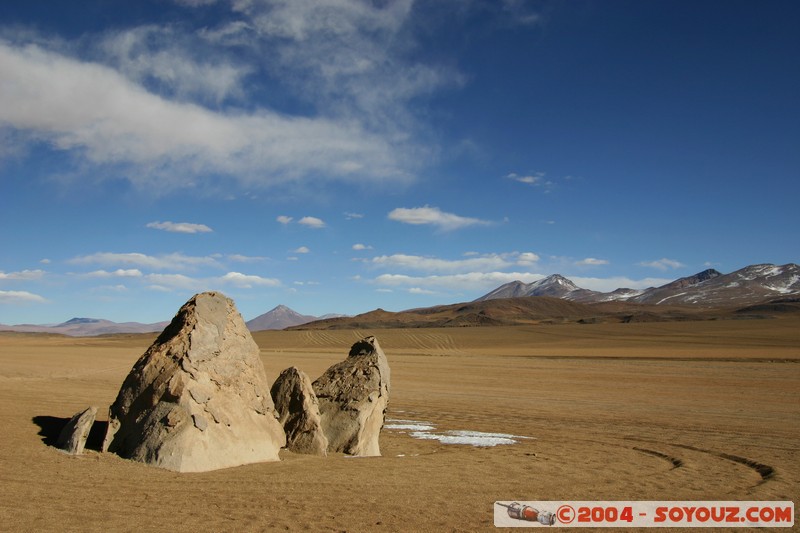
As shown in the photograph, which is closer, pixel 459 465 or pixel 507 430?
pixel 459 465

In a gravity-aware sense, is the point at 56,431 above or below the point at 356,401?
below

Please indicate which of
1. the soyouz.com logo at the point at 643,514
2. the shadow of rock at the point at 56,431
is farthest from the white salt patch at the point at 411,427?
the soyouz.com logo at the point at 643,514

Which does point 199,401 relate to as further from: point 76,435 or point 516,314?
point 516,314

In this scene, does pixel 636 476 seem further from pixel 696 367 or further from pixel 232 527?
pixel 696 367

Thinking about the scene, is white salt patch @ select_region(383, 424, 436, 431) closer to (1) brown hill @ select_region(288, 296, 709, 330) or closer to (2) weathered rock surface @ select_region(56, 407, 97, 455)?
(2) weathered rock surface @ select_region(56, 407, 97, 455)

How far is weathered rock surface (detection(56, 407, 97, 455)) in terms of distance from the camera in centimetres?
951

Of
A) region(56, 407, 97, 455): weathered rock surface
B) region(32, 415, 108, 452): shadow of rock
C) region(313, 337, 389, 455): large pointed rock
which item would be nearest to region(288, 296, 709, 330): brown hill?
region(313, 337, 389, 455): large pointed rock

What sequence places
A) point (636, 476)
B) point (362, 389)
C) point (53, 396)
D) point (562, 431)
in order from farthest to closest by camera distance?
point (53, 396) < point (562, 431) < point (362, 389) < point (636, 476)

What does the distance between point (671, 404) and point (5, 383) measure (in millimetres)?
22442

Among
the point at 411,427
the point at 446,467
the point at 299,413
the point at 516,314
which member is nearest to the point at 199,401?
the point at 299,413

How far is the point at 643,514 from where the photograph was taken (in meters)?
6.95

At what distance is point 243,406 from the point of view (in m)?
10.2

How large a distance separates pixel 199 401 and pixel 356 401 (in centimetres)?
345

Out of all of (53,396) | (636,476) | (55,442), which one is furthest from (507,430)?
(53,396)
